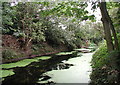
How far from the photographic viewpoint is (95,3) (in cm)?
285

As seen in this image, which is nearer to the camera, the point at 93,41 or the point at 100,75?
the point at 100,75

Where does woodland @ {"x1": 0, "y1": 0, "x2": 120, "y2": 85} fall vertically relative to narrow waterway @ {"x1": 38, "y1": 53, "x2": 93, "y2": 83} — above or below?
above

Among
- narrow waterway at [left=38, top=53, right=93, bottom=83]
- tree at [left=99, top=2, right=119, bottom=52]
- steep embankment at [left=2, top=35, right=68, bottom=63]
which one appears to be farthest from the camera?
steep embankment at [left=2, top=35, right=68, bottom=63]

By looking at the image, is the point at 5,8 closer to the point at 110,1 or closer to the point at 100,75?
the point at 110,1

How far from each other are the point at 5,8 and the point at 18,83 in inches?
136

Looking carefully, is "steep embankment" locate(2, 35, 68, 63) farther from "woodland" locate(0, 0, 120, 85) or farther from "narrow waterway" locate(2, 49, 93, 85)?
"narrow waterway" locate(2, 49, 93, 85)

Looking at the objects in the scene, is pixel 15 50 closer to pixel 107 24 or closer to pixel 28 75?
pixel 28 75

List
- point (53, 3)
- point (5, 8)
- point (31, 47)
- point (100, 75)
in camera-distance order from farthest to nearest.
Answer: point (31, 47) → point (5, 8) → point (53, 3) → point (100, 75)

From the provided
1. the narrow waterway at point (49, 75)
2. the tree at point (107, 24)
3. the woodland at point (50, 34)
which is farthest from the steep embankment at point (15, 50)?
the tree at point (107, 24)

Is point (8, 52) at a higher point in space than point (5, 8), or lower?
lower

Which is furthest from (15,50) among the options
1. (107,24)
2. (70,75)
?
(107,24)

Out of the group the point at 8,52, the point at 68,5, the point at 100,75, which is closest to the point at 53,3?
the point at 68,5

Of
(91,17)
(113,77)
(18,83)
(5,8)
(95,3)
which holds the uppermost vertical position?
(5,8)

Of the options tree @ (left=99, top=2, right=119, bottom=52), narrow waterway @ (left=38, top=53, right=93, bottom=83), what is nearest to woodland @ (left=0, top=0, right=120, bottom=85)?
tree @ (left=99, top=2, right=119, bottom=52)
